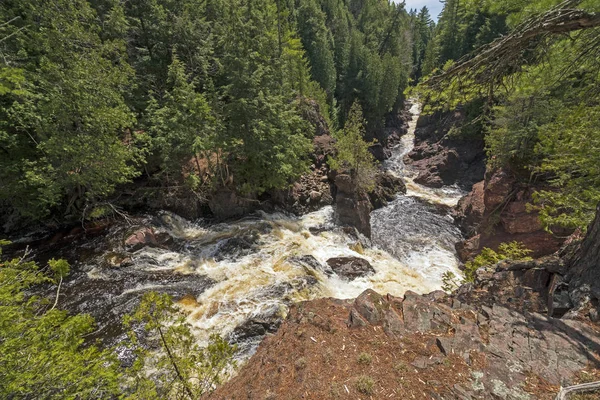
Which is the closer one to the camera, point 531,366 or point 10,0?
point 531,366

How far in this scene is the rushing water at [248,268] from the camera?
984 centimetres

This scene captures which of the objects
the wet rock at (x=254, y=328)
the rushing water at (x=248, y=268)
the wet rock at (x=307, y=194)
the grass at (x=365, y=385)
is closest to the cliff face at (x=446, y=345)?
the grass at (x=365, y=385)

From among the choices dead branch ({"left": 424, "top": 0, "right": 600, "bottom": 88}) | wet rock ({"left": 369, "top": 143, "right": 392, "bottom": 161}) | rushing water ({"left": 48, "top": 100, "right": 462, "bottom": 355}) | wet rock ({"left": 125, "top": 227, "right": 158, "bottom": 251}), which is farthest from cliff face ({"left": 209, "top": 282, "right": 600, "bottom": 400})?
wet rock ({"left": 369, "top": 143, "right": 392, "bottom": 161})

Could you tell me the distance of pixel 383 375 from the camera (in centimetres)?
447

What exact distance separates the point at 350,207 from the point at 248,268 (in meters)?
8.86

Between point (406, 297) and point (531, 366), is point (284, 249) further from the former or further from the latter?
point (531, 366)

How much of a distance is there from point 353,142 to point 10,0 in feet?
65.9

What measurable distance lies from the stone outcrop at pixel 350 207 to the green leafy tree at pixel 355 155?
2.01 feet

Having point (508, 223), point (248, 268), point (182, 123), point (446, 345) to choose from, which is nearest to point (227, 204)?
point (182, 123)

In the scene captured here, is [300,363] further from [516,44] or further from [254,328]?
[516,44]

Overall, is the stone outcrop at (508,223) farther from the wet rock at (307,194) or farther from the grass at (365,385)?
the grass at (365,385)

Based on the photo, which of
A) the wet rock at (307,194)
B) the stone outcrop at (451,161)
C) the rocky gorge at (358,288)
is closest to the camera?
the rocky gorge at (358,288)

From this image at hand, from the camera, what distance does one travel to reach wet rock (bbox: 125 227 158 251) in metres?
13.1

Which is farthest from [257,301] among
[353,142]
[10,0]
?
[10,0]
